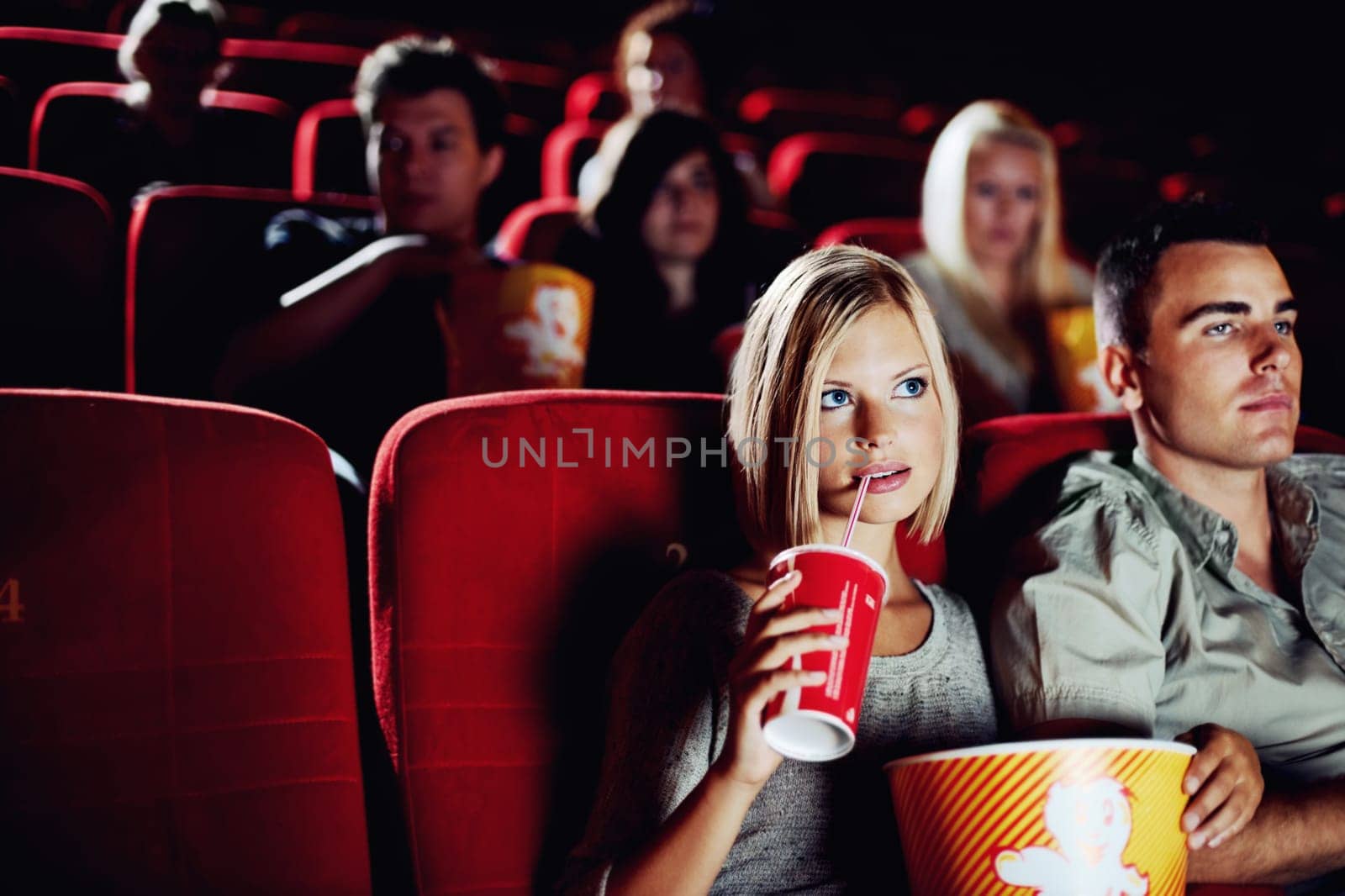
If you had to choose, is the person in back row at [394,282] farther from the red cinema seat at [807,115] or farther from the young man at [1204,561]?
the red cinema seat at [807,115]

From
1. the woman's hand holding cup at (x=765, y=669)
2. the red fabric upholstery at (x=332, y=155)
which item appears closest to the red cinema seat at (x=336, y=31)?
the red fabric upholstery at (x=332, y=155)

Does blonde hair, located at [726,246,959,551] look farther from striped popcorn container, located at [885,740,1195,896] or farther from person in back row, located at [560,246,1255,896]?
striped popcorn container, located at [885,740,1195,896]

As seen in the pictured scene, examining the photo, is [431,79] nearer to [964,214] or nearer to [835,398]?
[964,214]

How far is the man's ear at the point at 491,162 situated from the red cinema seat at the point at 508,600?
0.73m

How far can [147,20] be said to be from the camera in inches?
67.1

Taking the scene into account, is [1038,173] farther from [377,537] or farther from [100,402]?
[100,402]

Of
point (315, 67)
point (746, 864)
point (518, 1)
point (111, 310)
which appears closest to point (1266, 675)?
point (746, 864)

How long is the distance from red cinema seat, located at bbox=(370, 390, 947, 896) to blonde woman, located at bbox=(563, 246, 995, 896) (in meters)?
0.07

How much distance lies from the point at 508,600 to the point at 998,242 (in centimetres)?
111

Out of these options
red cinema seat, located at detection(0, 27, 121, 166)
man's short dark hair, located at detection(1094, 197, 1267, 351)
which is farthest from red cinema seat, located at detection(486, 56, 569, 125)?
man's short dark hair, located at detection(1094, 197, 1267, 351)

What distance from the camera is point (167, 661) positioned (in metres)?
0.70

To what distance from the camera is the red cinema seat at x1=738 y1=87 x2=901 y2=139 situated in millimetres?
2779

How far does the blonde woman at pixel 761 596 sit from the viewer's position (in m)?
0.67

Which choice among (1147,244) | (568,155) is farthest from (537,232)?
(1147,244)
